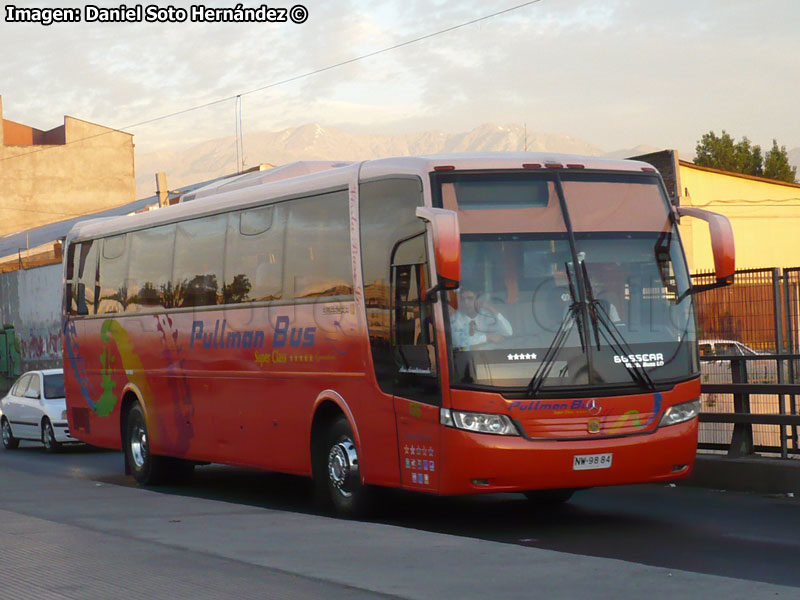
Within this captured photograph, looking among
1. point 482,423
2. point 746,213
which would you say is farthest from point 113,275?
point 746,213

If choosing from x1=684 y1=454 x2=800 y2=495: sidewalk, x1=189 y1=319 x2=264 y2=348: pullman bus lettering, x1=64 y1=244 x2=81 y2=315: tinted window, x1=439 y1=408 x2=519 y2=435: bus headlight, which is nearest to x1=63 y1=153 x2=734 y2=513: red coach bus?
x1=439 y1=408 x2=519 y2=435: bus headlight

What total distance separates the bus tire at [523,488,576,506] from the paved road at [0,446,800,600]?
14cm

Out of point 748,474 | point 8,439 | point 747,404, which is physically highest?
point 747,404

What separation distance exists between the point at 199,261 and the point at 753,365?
657 centimetres

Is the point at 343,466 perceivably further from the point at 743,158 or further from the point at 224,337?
the point at 743,158

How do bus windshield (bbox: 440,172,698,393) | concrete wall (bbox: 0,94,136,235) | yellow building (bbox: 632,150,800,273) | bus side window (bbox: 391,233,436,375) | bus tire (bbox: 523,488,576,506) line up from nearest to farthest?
bus windshield (bbox: 440,172,698,393)
bus side window (bbox: 391,233,436,375)
bus tire (bbox: 523,488,576,506)
yellow building (bbox: 632,150,800,273)
concrete wall (bbox: 0,94,136,235)

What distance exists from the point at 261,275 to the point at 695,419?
16.5 feet

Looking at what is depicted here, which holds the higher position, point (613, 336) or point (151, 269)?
point (151, 269)

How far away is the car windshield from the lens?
24.2m

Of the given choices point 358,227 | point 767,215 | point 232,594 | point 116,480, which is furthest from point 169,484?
point 767,215

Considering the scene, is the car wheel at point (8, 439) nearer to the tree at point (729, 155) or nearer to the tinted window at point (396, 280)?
the tinted window at point (396, 280)

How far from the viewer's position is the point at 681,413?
11070 millimetres

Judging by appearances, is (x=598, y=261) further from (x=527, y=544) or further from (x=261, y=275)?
(x=261, y=275)

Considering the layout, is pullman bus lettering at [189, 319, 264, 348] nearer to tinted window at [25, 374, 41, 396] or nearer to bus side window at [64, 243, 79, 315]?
bus side window at [64, 243, 79, 315]
